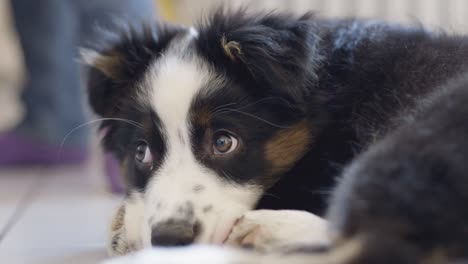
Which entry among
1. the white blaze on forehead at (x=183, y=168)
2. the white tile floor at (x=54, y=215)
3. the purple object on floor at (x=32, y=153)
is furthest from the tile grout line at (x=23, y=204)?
the white blaze on forehead at (x=183, y=168)

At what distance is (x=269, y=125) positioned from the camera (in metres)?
1.89

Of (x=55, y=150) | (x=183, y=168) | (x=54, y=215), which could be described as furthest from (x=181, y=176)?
(x=55, y=150)

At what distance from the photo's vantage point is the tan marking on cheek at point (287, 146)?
1.88 m

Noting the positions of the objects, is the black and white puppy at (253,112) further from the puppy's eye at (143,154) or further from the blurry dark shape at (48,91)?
the blurry dark shape at (48,91)

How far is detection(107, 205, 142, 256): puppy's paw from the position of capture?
6.13 ft

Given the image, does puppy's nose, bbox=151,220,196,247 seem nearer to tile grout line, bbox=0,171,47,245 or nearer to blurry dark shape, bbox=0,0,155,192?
tile grout line, bbox=0,171,47,245

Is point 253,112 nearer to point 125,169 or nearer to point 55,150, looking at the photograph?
point 125,169

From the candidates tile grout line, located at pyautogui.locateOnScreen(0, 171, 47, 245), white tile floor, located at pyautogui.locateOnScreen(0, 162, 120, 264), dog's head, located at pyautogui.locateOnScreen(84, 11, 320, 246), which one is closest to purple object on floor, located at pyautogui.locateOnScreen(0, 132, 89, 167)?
white tile floor, located at pyautogui.locateOnScreen(0, 162, 120, 264)

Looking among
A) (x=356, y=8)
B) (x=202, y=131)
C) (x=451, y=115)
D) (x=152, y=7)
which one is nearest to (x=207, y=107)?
(x=202, y=131)

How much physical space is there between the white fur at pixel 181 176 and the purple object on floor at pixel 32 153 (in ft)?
5.96

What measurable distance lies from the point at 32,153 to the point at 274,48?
229cm

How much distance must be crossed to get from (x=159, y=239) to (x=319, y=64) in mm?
710

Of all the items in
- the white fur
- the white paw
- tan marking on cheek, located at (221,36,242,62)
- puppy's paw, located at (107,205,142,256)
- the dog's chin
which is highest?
tan marking on cheek, located at (221,36,242,62)

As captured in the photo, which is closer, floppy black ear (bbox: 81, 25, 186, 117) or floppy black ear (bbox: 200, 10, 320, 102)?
floppy black ear (bbox: 200, 10, 320, 102)
